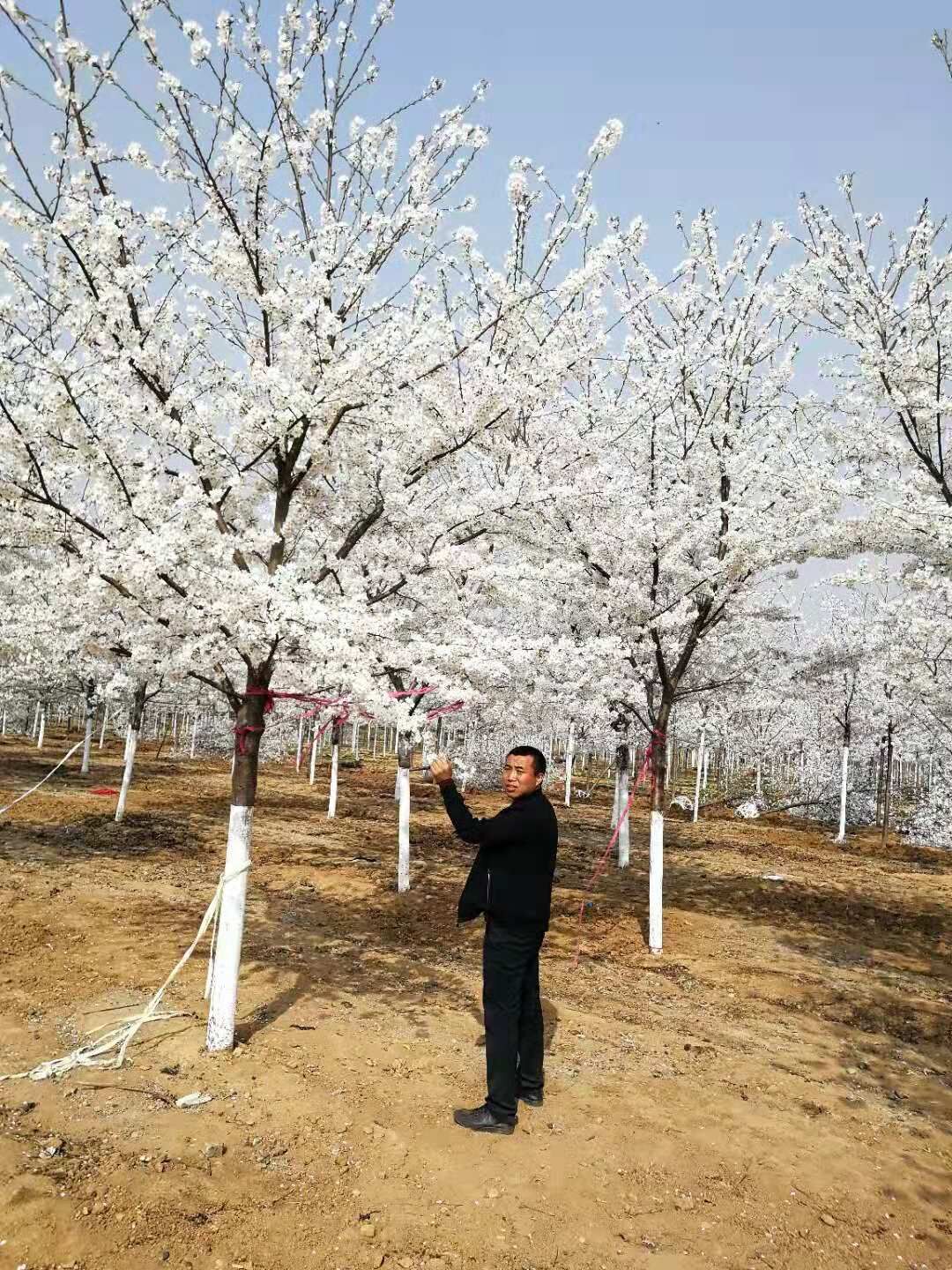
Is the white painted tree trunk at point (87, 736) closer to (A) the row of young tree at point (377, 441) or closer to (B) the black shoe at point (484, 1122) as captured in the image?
(A) the row of young tree at point (377, 441)

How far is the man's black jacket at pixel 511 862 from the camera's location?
4547 millimetres

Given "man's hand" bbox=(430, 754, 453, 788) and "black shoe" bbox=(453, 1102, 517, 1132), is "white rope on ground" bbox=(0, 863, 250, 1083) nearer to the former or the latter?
"man's hand" bbox=(430, 754, 453, 788)

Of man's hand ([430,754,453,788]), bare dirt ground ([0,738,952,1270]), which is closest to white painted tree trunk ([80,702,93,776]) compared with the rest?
bare dirt ground ([0,738,952,1270])

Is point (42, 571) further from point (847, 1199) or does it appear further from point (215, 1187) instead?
point (847, 1199)

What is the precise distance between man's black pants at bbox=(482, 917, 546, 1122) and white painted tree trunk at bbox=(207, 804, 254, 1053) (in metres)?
1.85

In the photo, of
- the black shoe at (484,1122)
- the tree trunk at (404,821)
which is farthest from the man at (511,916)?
the tree trunk at (404,821)

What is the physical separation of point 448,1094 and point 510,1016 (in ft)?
2.69

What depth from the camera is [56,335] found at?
5.34 metres

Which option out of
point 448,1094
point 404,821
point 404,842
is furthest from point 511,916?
point 404,842

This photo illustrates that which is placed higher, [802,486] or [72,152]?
[72,152]

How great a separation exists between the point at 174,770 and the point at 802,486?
92.7 ft

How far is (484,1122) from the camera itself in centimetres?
434

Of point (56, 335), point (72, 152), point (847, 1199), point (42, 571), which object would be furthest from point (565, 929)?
point (72, 152)

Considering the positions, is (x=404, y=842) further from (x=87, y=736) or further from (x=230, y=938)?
(x=87, y=736)
